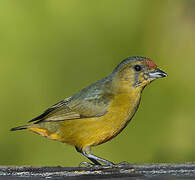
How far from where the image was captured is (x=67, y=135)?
5910 millimetres

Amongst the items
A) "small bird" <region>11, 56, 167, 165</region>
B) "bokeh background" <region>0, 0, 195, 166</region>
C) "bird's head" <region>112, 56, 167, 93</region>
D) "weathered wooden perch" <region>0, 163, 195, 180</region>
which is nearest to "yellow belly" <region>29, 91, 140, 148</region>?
"small bird" <region>11, 56, 167, 165</region>

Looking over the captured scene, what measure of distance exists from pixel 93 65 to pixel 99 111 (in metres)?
1.55

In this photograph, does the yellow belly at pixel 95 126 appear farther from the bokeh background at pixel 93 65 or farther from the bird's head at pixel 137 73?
the bokeh background at pixel 93 65

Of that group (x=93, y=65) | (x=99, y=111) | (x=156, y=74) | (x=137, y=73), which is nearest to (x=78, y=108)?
(x=99, y=111)

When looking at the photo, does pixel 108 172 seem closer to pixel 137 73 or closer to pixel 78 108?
pixel 78 108

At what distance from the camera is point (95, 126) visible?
575 centimetres

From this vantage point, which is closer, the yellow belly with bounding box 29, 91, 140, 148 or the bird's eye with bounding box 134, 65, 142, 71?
the yellow belly with bounding box 29, 91, 140, 148

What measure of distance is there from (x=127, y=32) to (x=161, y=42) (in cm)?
49

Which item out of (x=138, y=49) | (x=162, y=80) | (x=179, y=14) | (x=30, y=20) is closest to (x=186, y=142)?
(x=162, y=80)

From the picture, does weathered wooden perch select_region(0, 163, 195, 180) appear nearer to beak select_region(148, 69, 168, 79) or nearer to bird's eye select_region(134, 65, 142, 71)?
beak select_region(148, 69, 168, 79)

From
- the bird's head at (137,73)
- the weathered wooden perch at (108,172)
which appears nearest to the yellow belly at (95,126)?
the bird's head at (137,73)

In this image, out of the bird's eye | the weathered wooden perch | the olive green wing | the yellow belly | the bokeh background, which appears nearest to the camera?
the weathered wooden perch

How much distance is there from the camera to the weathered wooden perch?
4.38 m

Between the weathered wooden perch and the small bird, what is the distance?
53 cm
